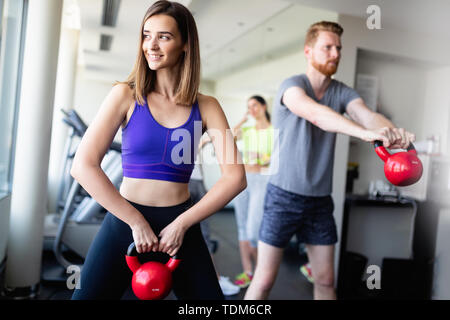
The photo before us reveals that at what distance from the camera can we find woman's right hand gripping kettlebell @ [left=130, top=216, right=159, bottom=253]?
952 millimetres

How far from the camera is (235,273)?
10.7 ft

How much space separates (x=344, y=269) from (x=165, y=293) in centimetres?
239

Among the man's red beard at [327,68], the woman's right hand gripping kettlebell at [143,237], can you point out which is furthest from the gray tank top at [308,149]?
the woman's right hand gripping kettlebell at [143,237]

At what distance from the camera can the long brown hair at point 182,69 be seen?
101 cm

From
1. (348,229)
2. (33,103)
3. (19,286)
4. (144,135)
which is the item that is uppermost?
(33,103)

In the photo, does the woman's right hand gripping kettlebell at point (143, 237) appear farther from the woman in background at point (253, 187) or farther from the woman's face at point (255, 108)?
the woman's face at point (255, 108)

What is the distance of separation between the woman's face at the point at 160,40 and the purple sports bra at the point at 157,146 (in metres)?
0.12

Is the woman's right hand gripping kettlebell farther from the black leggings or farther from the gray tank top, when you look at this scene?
the gray tank top

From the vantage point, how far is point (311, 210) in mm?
1678

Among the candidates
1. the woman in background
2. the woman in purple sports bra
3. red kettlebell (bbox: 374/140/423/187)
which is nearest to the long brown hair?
the woman in purple sports bra

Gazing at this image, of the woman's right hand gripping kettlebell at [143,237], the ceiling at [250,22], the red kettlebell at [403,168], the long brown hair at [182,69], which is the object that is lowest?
the woman's right hand gripping kettlebell at [143,237]
